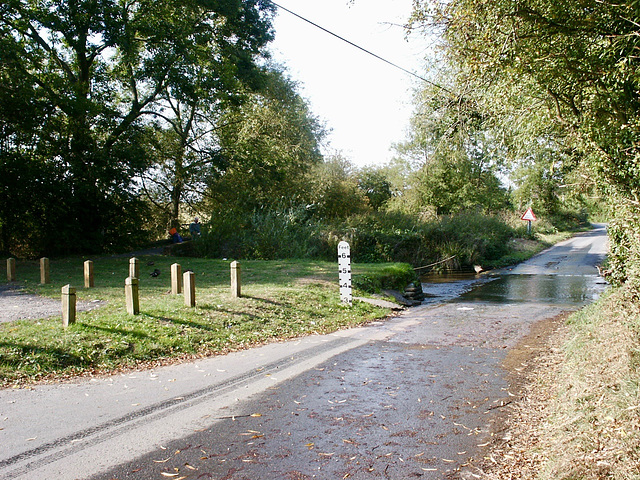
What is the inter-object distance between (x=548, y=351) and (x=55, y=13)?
2344 centimetres

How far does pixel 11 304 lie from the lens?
34.8 feet

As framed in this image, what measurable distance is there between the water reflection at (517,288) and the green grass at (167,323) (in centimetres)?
333

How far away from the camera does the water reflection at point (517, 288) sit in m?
14.5

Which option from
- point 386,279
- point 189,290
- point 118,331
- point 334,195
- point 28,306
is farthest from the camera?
point 334,195

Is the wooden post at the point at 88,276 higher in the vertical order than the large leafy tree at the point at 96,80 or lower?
lower

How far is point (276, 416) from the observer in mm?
5055

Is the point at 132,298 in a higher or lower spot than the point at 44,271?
lower

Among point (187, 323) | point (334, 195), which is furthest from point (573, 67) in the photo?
point (334, 195)

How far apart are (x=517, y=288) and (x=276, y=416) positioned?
14118 millimetres

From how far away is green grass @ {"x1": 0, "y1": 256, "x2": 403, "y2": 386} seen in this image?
6.83 metres

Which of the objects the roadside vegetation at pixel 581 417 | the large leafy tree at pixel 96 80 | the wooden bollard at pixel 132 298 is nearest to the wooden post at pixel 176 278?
the wooden bollard at pixel 132 298

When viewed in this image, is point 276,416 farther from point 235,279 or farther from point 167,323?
point 235,279

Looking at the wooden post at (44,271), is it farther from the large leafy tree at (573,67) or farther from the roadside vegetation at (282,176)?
the large leafy tree at (573,67)

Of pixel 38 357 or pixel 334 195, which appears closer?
pixel 38 357
